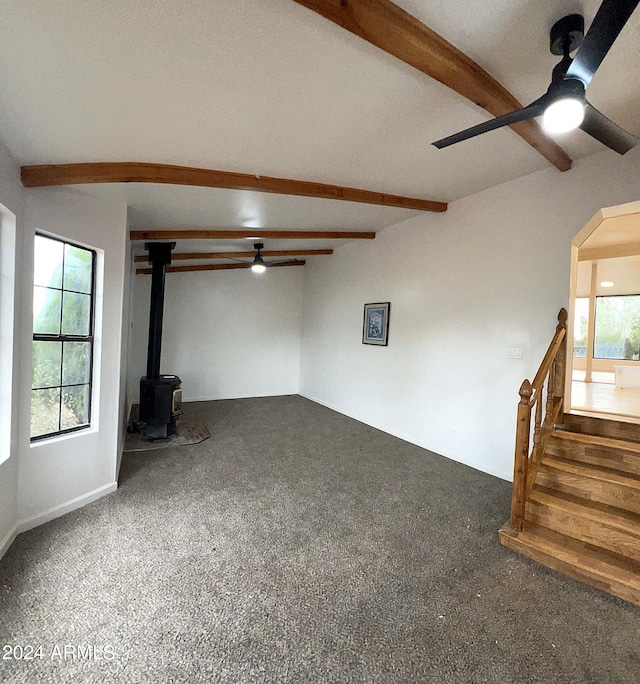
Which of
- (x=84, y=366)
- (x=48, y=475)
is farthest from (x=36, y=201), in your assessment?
(x=48, y=475)

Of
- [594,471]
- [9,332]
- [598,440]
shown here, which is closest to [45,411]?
[9,332]

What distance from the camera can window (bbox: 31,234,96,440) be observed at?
2594mm

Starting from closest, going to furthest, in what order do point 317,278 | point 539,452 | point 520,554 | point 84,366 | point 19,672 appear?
point 19,672 < point 520,554 < point 539,452 < point 84,366 < point 317,278

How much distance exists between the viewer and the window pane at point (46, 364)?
2587 millimetres

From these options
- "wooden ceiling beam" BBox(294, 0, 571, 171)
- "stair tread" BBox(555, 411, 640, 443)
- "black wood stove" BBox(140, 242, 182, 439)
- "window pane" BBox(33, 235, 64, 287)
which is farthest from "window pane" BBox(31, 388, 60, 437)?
"stair tread" BBox(555, 411, 640, 443)

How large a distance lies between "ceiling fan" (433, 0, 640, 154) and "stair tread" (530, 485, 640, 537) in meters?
2.23

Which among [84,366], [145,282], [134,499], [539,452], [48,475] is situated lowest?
[134,499]

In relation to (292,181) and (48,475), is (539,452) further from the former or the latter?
(48,475)

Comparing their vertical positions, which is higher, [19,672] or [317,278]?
[317,278]

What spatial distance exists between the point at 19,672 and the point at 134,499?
1572 mm

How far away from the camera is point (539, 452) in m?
2.73

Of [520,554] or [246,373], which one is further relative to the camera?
[246,373]

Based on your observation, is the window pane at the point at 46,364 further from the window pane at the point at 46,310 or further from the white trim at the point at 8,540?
the white trim at the point at 8,540

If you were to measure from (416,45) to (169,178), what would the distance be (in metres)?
1.86
